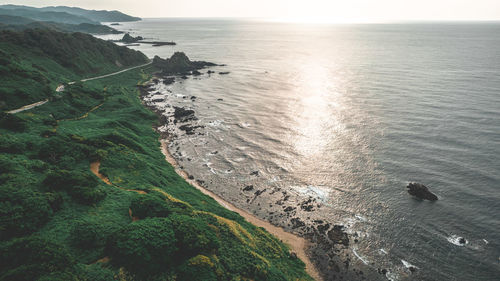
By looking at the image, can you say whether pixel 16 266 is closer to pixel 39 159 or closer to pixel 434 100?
pixel 39 159

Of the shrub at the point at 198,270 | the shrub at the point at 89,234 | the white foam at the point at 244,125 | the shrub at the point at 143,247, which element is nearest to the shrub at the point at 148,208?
the shrub at the point at 143,247

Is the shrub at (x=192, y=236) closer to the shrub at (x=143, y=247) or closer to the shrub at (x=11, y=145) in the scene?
the shrub at (x=143, y=247)

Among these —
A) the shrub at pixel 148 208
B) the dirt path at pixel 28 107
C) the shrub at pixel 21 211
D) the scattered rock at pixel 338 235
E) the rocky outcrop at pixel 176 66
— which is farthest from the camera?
the rocky outcrop at pixel 176 66

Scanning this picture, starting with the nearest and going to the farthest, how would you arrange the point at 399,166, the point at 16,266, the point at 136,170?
the point at 16,266 → the point at 136,170 → the point at 399,166

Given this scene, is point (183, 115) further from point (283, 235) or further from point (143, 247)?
point (143, 247)

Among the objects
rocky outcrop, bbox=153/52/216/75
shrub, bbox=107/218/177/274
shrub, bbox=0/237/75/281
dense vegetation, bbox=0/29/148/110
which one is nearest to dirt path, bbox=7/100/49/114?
dense vegetation, bbox=0/29/148/110

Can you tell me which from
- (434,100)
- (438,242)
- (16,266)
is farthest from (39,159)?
(434,100)

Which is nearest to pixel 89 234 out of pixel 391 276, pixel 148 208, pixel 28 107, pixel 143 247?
pixel 143 247

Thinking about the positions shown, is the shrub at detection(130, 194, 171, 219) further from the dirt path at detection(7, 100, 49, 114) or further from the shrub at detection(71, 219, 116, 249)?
the dirt path at detection(7, 100, 49, 114)
